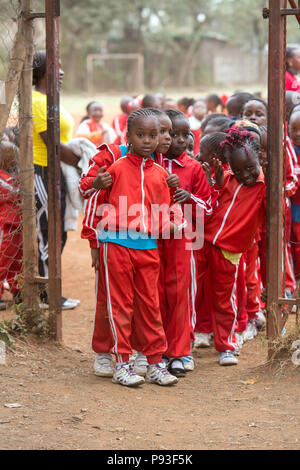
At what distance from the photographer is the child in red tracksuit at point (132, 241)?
13.9 feet

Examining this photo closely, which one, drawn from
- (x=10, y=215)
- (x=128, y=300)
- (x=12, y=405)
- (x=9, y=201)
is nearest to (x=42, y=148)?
(x=9, y=201)

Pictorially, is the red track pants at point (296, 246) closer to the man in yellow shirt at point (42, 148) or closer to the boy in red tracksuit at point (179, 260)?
the boy in red tracksuit at point (179, 260)

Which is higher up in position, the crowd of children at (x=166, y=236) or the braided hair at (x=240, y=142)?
the braided hair at (x=240, y=142)

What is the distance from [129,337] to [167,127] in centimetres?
131

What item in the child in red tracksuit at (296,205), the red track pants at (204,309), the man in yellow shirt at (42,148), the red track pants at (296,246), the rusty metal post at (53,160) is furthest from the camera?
the red track pants at (296,246)

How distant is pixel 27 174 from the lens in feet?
16.8

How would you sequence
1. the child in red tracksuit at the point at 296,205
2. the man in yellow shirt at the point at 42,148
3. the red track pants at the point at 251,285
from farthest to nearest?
the child in red tracksuit at the point at 296,205, the man in yellow shirt at the point at 42,148, the red track pants at the point at 251,285

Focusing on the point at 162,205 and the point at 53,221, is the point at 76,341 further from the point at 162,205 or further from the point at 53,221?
the point at 162,205

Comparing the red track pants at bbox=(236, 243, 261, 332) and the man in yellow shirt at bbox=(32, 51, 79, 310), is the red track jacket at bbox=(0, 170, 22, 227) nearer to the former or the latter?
the man in yellow shirt at bbox=(32, 51, 79, 310)

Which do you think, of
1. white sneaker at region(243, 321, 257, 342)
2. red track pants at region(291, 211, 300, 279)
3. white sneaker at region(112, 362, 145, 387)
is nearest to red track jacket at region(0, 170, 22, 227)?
white sneaker at region(112, 362, 145, 387)

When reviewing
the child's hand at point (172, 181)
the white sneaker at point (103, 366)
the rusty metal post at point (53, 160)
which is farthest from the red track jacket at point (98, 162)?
the white sneaker at point (103, 366)

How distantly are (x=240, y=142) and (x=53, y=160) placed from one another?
1262 mm
